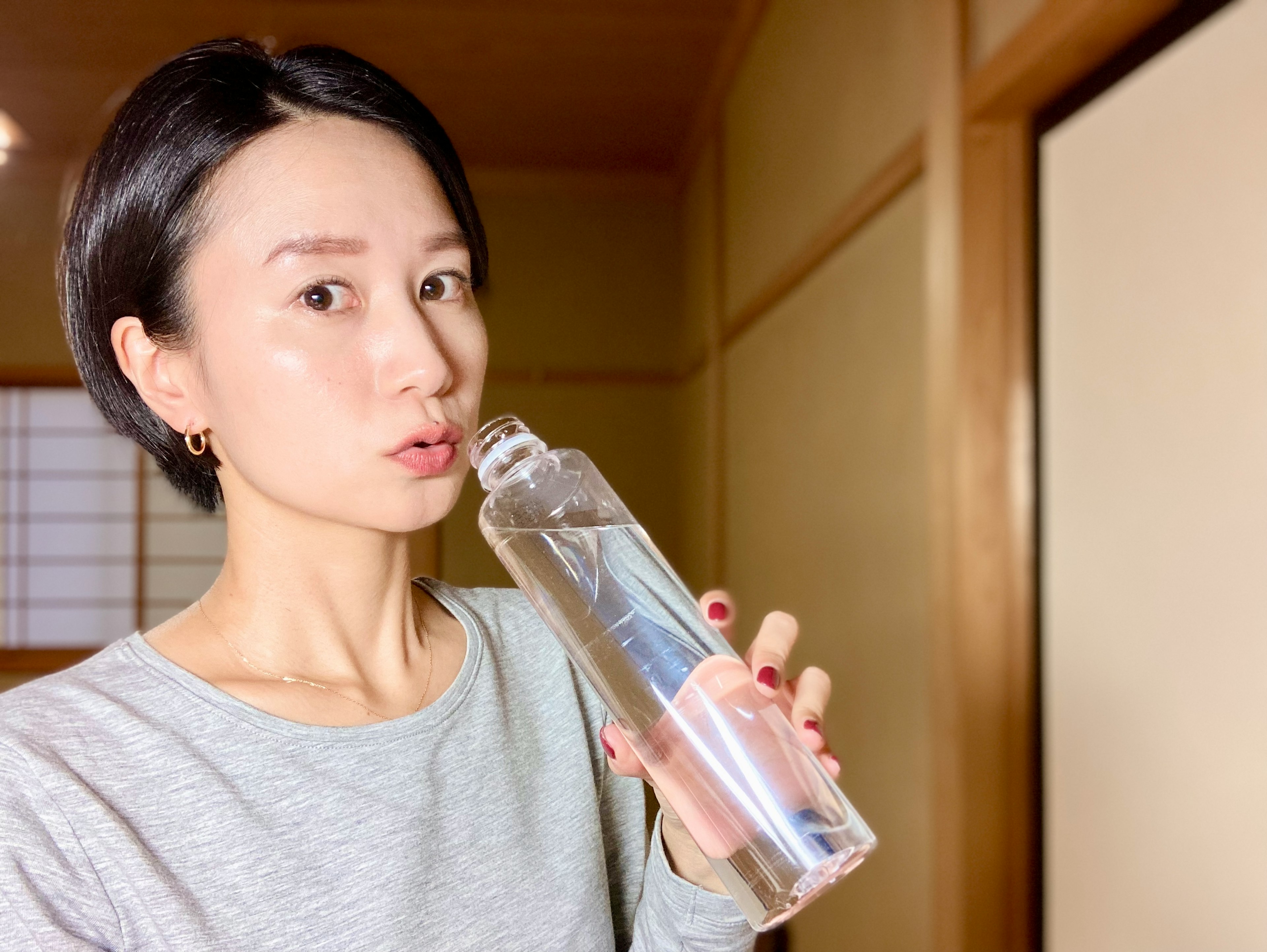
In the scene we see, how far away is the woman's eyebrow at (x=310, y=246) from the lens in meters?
0.76

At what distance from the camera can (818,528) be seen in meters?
2.59

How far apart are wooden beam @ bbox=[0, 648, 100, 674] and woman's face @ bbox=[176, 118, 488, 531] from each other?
4.88m

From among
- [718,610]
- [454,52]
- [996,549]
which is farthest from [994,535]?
[454,52]

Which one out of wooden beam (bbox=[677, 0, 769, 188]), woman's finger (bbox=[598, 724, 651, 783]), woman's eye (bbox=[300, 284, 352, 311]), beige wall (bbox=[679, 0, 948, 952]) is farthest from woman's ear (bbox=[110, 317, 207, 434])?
→ wooden beam (bbox=[677, 0, 769, 188])

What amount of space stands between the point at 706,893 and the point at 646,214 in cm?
488

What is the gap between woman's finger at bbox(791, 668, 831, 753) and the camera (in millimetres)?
665

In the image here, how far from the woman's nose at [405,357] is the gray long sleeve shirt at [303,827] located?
280 mm

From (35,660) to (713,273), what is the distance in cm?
390

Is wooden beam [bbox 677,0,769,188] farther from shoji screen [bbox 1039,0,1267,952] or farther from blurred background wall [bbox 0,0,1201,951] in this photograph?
shoji screen [bbox 1039,0,1267,952]

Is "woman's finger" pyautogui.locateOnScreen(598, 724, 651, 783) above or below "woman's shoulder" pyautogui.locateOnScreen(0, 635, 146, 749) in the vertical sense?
below

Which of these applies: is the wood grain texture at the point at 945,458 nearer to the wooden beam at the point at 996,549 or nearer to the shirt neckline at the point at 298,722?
the wooden beam at the point at 996,549

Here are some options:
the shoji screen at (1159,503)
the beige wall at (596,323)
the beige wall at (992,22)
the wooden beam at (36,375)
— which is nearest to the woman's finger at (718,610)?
the shoji screen at (1159,503)

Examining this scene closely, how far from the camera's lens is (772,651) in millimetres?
703

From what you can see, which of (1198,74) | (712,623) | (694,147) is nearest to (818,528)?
(1198,74)
